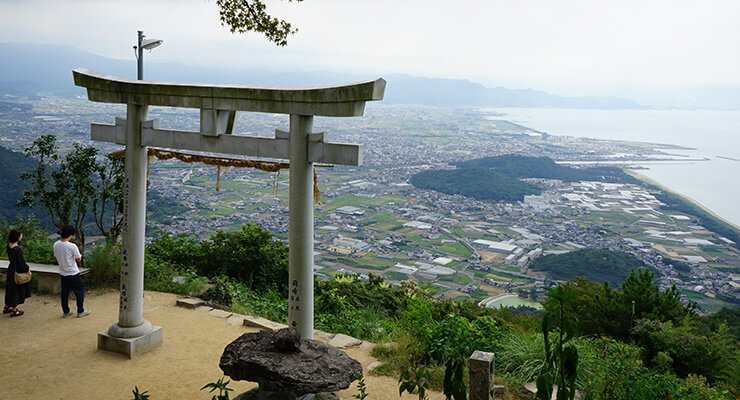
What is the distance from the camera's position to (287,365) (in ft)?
12.8

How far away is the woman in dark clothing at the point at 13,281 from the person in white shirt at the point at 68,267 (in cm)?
59

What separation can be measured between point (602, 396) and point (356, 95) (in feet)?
11.7

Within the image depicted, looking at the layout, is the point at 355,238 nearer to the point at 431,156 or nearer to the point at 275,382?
the point at 275,382

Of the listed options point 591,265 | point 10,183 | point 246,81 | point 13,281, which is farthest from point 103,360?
point 246,81

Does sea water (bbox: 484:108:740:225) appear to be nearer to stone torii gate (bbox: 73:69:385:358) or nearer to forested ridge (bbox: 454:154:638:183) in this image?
forested ridge (bbox: 454:154:638:183)

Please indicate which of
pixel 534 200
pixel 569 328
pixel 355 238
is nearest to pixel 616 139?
Answer: pixel 534 200

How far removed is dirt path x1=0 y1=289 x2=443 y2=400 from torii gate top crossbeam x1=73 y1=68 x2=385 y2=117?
111 inches

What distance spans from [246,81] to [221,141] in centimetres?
5183

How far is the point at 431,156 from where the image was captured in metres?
43.1

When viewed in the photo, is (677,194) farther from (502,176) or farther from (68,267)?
(68,267)

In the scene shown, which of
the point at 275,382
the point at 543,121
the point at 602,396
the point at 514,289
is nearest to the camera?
the point at 275,382

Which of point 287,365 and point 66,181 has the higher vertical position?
point 66,181

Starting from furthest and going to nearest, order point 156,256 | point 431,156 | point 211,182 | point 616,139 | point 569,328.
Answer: point 616,139 → point 431,156 → point 211,182 → point 156,256 → point 569,328

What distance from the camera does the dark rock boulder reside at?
3.77 metres
